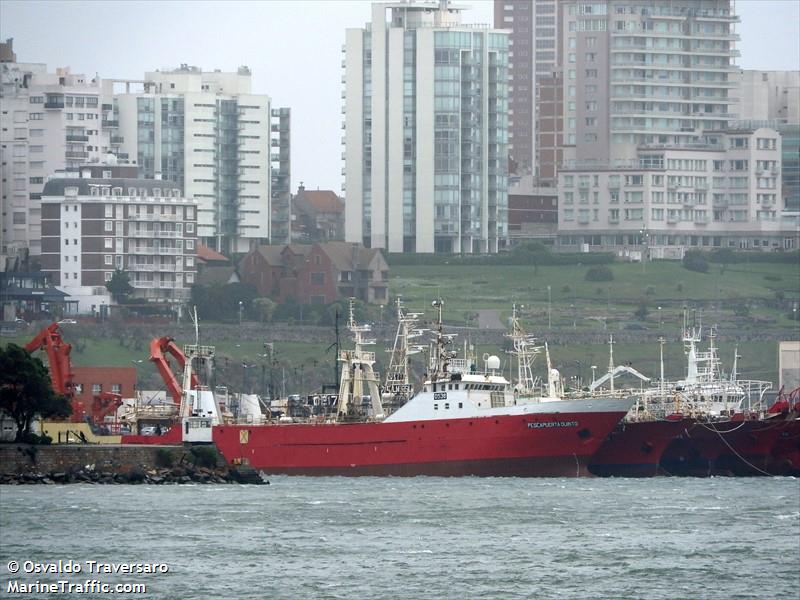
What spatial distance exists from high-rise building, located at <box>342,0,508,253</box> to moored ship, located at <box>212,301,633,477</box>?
261 feet

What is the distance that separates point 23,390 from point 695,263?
88.0 meters

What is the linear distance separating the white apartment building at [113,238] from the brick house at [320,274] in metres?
4.91

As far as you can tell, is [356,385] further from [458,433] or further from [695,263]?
[695,263]

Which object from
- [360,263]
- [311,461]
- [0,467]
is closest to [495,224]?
[360,263]

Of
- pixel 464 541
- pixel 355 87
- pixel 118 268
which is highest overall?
pixel 355 87

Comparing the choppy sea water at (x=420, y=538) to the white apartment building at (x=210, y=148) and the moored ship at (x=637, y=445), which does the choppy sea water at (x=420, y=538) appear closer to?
the moored ship at (x=637, y=445)

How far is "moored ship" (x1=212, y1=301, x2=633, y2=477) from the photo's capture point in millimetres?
87875

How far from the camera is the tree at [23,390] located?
85812 millimetres

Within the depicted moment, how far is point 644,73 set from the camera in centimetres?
18675

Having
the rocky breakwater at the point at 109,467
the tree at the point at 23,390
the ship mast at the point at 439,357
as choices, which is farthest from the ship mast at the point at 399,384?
the tree at the point at 23,390

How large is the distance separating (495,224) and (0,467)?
94845 millimetres

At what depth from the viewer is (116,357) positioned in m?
140

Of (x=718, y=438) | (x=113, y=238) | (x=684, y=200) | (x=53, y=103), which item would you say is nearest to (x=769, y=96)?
(x=684, y=200)

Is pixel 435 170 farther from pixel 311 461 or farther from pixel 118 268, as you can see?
pixel 311 461
